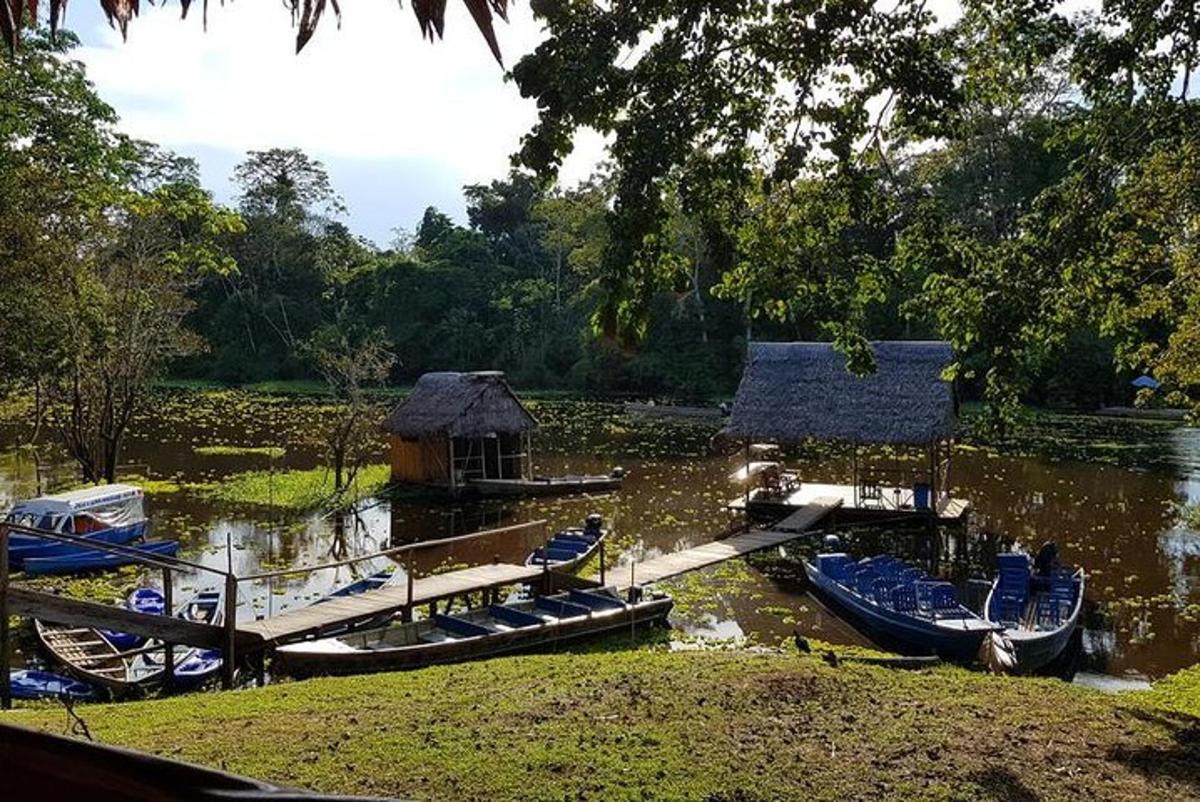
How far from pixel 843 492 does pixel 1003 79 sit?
15921mm

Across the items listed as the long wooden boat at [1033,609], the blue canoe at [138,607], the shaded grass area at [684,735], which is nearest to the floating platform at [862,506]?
the long wooden boat at [1033,609]

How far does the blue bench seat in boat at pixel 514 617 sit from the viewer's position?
13.5 meters

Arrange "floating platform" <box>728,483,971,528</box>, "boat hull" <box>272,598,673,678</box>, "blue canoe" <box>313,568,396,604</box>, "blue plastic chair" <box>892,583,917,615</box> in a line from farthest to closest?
"floating platform" <box>728,483,971,528</box> < "blue canoe" <box>313,568,396,604</box> < "blue plastic chair" <box>892,583,917,615</box> < "boat hull" <box>272,598,673,678</box>

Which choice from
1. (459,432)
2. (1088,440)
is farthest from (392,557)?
(1088,440)

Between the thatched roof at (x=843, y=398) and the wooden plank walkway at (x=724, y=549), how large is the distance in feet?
6.30

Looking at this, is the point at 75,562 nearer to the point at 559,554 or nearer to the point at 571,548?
the point at 559,554

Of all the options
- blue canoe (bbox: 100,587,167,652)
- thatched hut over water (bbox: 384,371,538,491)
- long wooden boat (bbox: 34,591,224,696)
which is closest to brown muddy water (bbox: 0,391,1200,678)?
blue canoe (bbox: 100,587,167,652)

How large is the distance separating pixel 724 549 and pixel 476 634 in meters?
7.48

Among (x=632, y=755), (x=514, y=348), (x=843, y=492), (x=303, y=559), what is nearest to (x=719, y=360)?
(x=514, y=348)

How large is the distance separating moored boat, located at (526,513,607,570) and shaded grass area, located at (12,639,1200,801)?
21.5ft

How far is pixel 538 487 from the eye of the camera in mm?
26344

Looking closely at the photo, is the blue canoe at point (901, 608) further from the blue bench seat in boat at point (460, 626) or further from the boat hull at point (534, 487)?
the boat hull at point (534, 487)

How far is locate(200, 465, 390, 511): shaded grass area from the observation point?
24125 mm

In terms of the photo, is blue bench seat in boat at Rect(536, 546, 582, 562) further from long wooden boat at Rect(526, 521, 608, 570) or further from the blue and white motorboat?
the blue and white motorboat
